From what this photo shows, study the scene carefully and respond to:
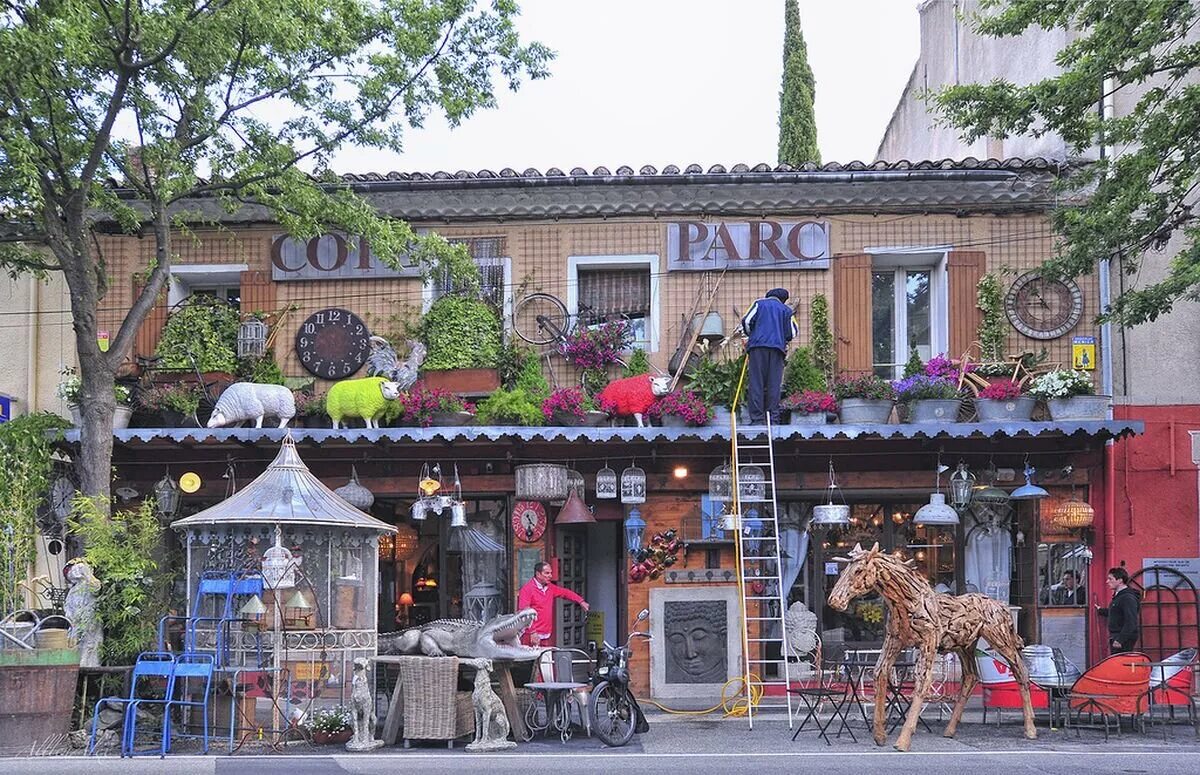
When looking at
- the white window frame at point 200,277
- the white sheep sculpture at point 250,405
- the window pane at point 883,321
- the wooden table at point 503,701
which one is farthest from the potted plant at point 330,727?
the window pane at point 883,321

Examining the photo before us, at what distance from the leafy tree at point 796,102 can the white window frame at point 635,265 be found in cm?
1462

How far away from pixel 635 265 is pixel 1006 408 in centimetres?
508

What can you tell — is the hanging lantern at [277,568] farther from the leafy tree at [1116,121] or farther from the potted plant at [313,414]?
the leafy tree at [1116,121]

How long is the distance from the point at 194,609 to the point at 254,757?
1.93 meters

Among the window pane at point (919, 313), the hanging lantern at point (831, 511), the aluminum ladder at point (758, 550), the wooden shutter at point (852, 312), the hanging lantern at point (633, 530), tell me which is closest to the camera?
the aluminum ladder at point (758, 550)

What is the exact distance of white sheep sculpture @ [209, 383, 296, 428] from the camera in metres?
16.0

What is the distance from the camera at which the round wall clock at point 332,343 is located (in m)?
17.1

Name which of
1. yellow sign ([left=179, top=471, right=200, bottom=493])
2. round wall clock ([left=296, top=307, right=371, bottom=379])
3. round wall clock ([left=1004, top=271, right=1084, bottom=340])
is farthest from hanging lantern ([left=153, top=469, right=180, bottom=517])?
round wall clock ([left=1004, top=271, right=1084, bottom=340])

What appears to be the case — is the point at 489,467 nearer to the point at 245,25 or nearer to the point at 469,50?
the point at 469,50

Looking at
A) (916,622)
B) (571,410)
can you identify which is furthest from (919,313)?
(916,622)

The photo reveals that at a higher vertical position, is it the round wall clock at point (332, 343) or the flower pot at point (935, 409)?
the round wall clock at point (332, 343)

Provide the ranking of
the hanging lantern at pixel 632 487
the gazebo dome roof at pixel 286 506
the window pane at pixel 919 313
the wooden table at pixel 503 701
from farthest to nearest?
the window pane at pixel 919 313 → the hanging lantern at pixel 632 487 → the gazebo dome roof at pixel 286 506 → the wooden table at pixel 503 701

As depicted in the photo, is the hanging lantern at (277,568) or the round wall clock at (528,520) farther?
the round wall clock at (528,520)

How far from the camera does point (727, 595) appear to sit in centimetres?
1662
